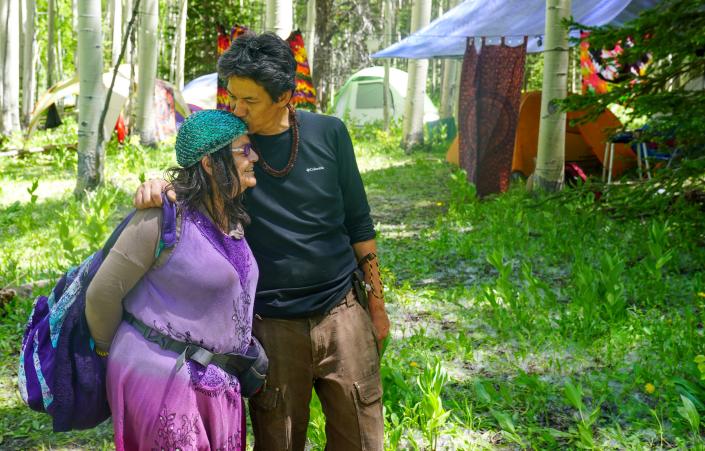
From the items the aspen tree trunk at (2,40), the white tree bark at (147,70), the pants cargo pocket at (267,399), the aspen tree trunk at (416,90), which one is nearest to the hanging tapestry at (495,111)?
the aspen tree trunk at (416,90)

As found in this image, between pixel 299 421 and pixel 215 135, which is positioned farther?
pixel 299 421

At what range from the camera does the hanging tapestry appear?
30.6 ft

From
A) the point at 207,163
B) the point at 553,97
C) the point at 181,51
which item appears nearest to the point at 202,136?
the point at 207,163

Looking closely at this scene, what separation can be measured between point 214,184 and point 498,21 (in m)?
9.27

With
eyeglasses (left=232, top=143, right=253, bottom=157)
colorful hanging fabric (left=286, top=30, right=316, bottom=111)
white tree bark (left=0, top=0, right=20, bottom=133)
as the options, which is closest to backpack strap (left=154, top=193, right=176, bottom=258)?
eyeglasses (left=232, top=143, right=253, bottom=157)

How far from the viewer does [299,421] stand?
247cm

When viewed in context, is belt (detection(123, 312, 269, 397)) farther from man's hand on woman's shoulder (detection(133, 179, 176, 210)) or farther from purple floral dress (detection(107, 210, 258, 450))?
man's hand on woman's shoulder (detection(133, 179, 176, 210))

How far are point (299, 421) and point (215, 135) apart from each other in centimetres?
97

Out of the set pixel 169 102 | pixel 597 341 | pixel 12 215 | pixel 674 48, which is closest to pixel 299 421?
pixel 597 341

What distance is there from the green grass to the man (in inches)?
34.8

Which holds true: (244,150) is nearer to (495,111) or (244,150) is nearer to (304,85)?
(495,111)

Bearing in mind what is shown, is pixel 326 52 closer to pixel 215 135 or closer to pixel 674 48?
pixel 674 48

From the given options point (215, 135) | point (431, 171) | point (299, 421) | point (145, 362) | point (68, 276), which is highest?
point (215, 135)

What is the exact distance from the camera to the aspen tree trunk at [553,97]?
8.04m
